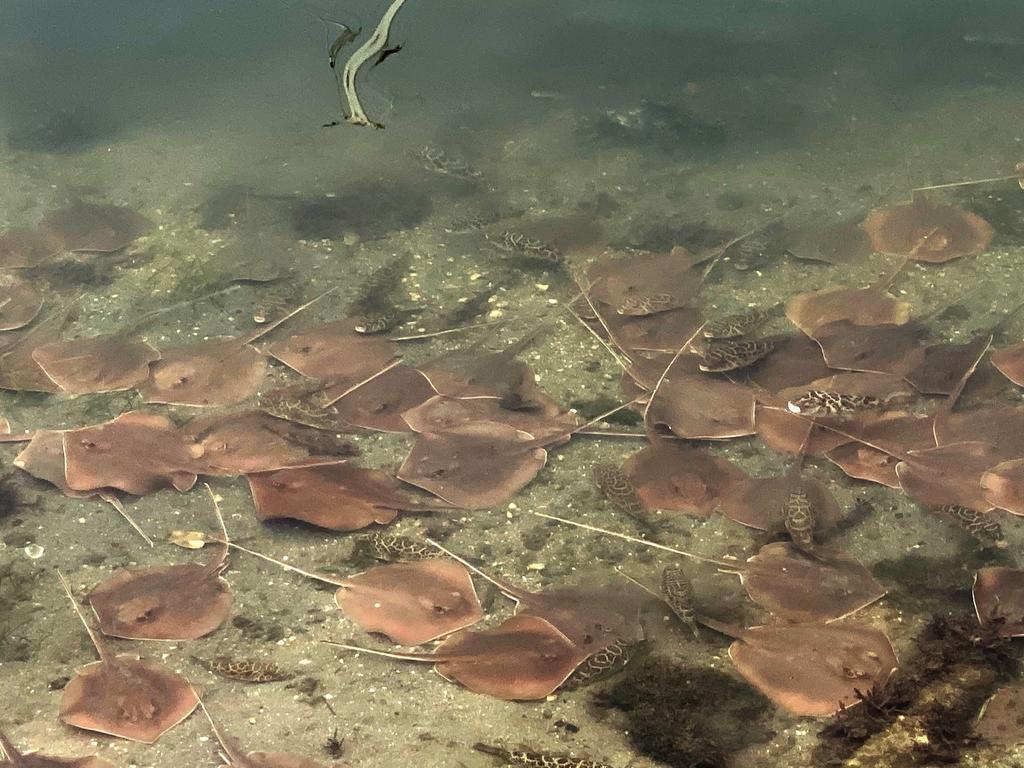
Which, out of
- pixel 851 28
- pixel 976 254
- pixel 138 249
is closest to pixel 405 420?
pixel 138 249

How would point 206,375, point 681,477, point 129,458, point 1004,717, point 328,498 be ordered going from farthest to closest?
point 206,375 < point 129,458 < point 681,477 < point 328,498 < point 1004,717

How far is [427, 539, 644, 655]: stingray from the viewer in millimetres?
4523

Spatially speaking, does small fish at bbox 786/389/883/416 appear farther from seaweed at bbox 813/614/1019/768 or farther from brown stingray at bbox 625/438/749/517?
seaweed at bbox 813/614/1019/768

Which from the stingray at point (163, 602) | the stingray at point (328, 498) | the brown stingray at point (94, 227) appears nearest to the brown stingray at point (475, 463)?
the stingray at point (328, 498)

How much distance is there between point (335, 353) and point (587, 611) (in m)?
3.45

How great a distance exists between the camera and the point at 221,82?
1461 cm

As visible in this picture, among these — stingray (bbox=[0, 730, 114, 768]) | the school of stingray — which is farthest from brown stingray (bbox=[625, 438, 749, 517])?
stingray (bbox=[0, 730, 114, 768])

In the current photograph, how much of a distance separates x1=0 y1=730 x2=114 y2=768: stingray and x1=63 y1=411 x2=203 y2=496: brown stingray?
7.04 ft

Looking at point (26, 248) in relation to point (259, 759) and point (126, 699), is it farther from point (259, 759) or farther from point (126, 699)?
point (259, 759)

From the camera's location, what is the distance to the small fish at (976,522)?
525cm

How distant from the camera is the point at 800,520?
5262 millimetres

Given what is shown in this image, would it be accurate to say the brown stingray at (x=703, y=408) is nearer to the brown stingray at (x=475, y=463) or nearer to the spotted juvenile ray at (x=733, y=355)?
the spotted juvenile ray at (x=733, y=355)

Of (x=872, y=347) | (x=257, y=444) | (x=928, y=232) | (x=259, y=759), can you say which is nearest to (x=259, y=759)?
(x=259, y=759)

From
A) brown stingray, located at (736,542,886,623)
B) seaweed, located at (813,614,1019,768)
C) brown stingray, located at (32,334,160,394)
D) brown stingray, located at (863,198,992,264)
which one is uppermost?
brown stingray, located at (863,198,992,264)
